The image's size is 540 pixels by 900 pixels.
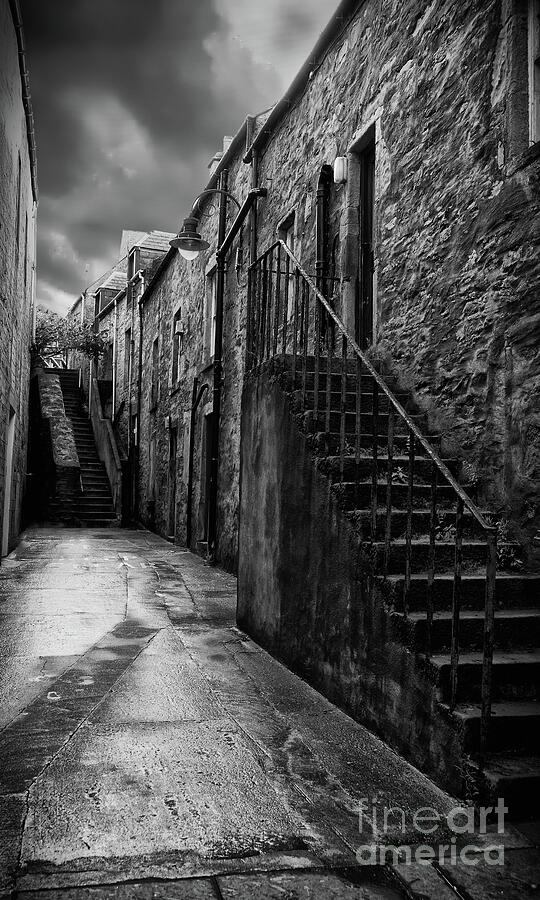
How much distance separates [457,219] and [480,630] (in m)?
3.19

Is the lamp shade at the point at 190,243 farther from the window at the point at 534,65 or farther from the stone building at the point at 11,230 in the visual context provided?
the window at the point at 534,65

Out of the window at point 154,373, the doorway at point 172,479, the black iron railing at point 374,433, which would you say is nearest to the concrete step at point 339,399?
the black iron railing at point 374,433

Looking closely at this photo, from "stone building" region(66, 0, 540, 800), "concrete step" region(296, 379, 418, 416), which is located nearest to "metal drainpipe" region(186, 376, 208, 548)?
"stone building" region(66, 0, 540, 800)

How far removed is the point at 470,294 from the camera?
16.0 ft

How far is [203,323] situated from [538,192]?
9250mm

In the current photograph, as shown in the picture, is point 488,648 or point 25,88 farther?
point 25,88

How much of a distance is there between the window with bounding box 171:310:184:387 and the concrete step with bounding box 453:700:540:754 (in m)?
12.7

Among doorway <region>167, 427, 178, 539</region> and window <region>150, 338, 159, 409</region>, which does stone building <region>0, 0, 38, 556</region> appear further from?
window <region>150, 338, 159, 409</region>

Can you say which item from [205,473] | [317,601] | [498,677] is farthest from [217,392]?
[498,677]

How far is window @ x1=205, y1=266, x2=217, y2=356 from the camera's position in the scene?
12414 mm

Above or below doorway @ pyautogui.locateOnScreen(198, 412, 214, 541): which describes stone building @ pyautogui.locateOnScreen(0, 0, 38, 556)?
above

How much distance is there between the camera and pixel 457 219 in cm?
507

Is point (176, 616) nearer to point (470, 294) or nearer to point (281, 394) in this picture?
point (281, 394)

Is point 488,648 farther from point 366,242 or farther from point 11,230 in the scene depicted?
point 11,230
